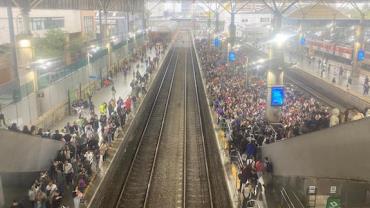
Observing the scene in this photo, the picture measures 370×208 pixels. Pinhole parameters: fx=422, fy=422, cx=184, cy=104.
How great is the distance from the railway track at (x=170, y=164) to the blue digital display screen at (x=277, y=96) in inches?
157

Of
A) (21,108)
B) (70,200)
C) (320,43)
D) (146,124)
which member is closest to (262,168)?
(70,200)

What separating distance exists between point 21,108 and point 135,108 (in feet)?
29.3

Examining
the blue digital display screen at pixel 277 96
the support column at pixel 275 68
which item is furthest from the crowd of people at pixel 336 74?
the blue digital display screen at pixel 277 96

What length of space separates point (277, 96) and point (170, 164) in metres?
5.66

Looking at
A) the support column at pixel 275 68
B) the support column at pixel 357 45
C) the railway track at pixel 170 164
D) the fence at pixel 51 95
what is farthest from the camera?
the support column at pixel 357 45

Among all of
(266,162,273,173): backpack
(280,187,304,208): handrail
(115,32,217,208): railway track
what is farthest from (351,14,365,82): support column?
(280,187,304,208): handrail

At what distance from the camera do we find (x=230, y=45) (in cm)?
3994

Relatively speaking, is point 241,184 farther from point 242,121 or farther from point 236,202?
point 242,121

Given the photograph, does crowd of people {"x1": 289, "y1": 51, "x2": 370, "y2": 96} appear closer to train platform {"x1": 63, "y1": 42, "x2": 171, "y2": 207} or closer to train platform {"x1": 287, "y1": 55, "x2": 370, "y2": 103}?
train platform {"x1": 287, "y1": 55, "x2": 370, "y2": 103}

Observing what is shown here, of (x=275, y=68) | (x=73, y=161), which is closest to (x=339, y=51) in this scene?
(x=275, y=68)

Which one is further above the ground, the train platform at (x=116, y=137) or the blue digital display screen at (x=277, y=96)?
the blue digital display screen at (x=277, y=96)

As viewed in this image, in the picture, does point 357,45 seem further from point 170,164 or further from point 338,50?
point 170,164

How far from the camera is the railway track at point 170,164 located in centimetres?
1460

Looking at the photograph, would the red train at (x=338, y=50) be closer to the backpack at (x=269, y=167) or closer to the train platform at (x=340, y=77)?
the train platform at (x=340, y=77)
